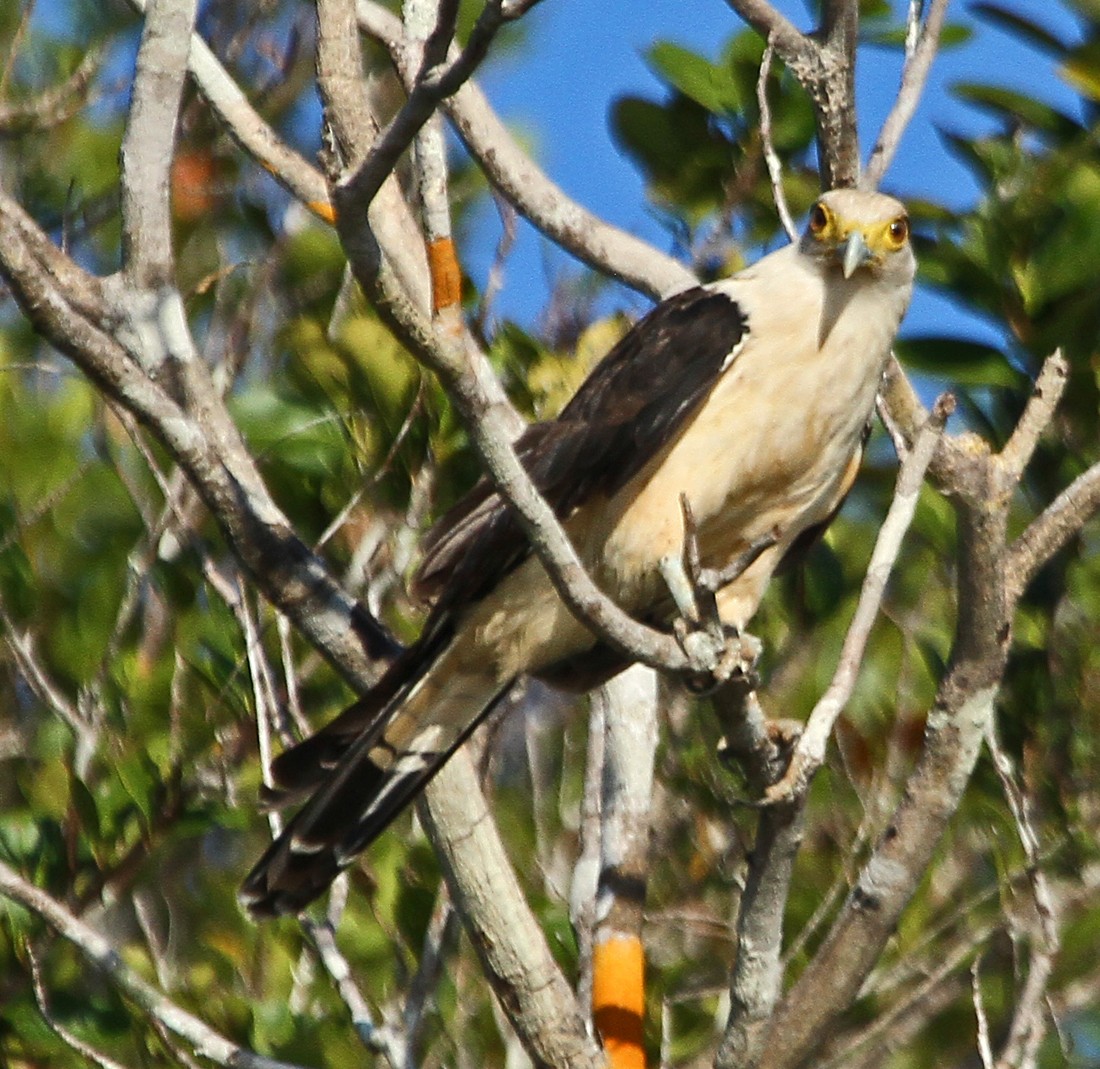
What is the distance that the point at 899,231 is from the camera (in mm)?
4691

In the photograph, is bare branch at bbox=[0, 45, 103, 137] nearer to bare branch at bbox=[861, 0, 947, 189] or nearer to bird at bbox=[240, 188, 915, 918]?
bird at bbox=[240, 188, 915, 918]

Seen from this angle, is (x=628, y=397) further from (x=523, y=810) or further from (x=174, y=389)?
(x=523, y=810)

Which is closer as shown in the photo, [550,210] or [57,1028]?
[57,1028]

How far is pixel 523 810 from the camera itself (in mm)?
5789

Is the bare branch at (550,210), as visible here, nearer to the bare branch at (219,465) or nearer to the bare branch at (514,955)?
the bare branch at (219,465)

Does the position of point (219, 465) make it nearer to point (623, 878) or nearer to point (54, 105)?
point (623, 878)

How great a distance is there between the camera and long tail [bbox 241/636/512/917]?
4.26 meters

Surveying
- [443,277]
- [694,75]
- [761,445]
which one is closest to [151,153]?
[443,277]

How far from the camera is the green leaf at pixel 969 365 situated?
15.8 ft

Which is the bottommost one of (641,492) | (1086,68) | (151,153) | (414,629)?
(414,629)

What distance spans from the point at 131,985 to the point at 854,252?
2389mm

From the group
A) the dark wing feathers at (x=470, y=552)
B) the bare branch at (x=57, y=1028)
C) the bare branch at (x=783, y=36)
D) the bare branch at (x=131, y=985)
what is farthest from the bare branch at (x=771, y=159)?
the bare branch at (x=57, y=1028)

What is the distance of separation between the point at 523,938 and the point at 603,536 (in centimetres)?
112

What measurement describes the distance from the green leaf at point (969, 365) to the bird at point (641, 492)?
0.63ft
